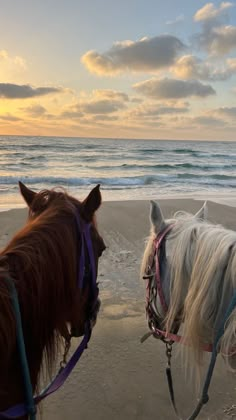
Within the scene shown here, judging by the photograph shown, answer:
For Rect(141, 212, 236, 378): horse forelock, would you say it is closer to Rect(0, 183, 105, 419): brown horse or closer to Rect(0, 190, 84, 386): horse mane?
Rect(0, 183, 105, 419): brown horse

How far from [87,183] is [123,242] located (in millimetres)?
10549

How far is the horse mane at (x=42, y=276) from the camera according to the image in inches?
63.2

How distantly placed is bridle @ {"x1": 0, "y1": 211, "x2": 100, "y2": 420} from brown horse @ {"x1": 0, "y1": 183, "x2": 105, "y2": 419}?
0.8 inches

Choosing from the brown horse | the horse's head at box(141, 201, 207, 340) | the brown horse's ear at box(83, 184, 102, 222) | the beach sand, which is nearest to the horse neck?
the brown horse

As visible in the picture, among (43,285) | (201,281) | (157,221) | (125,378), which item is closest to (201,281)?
(201,281)

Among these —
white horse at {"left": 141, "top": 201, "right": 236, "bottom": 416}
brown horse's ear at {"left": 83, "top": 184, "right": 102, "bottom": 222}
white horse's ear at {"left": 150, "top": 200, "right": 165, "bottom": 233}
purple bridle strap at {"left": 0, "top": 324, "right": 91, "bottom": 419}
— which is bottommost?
purple bridle strap at {"left": 0, "top": 324, "right": 91, "bottom": 419}

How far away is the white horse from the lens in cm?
205

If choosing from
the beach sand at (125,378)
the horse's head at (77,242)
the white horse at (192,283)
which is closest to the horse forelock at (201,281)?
the white horse at (192,283)

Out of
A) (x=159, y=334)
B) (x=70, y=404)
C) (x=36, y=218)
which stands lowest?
(x=70, y=404)

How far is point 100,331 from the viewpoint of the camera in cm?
439

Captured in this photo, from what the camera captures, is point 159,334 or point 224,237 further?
point 159,334

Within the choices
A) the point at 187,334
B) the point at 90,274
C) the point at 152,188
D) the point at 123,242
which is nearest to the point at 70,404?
the point at 187,334

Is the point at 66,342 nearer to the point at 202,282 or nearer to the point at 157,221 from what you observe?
the point at 202,282

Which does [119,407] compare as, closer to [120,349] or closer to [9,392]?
[120,349]
